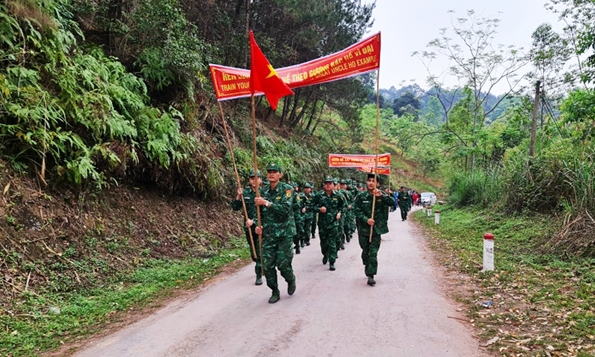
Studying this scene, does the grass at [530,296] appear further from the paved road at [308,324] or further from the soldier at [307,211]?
the soldier at [307,211]

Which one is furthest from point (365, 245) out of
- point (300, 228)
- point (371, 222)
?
point (300, 228)

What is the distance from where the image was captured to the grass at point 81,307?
430 cm

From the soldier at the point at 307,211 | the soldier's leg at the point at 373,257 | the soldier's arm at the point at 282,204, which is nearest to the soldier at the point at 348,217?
the soldier at the point at 307,211

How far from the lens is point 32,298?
16.7 ft

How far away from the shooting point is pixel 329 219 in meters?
8.73

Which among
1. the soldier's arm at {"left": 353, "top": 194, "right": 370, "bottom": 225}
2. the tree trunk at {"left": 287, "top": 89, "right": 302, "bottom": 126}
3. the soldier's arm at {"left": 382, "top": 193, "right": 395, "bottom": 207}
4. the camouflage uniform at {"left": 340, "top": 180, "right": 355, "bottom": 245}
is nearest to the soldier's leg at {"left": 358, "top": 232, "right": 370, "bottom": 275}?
the soldier's arm at {"left": 353, "top": 194, "right": 370, "bottom": 225}

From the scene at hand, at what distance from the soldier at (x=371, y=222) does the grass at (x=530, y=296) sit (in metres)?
1.44

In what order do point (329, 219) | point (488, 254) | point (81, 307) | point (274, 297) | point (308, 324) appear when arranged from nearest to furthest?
point (308, 324) < point (81, 307) < point (274, 297) < point (488, 254) < point (329, 219)

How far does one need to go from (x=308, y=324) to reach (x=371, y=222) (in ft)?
8.14

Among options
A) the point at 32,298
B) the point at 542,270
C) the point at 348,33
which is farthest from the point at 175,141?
the point at 348,33

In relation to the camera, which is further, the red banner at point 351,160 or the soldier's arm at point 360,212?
the red banner at point 351,160

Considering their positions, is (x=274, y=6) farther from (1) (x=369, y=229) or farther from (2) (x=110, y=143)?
(1) (x=369, y=229)

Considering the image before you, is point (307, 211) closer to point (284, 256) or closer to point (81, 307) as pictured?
point (284, 256)

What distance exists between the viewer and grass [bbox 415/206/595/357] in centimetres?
414
